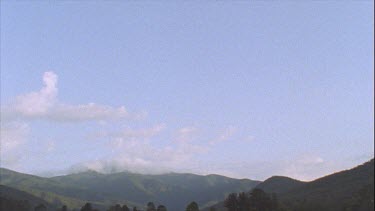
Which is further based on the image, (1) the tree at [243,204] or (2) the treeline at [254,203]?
(1) the tree at [243,204]

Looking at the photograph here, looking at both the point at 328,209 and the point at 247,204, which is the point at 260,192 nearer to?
the point at 247,204

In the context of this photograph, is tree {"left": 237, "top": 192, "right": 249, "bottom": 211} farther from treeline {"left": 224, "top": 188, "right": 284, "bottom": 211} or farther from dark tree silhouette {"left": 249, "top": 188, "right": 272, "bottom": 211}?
dark tree silhouette {"left": 249, "top": 188, "right": 272, "bottom": 211}

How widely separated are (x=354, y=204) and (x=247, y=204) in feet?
126

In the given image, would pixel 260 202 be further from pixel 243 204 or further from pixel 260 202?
pixel 243 204

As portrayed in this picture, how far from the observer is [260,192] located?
156 meters

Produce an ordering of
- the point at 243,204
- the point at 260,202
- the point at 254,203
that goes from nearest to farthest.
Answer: the point at 254,203
the point at 260,202
the point at 243,204

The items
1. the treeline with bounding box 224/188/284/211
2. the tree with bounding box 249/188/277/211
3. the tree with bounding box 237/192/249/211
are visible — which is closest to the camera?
the tree with bounding box 249/188/277/211

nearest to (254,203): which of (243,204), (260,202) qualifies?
(260,202)

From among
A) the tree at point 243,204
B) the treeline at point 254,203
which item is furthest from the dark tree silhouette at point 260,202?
the tree at point 243,204

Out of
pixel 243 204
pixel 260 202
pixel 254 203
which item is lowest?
pixel 243 204

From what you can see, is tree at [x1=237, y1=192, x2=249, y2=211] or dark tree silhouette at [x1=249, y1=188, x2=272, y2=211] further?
tree at [x1=237, y1=192, x2=249, y2=211]

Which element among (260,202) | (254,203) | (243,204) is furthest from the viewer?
(243,204)

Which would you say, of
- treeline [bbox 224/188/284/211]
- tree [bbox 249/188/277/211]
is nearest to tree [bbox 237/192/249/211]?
treeline [bbox 224/188/284/211]

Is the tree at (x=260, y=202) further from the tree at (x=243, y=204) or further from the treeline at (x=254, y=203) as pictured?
the tree at (x=243, y=204)
